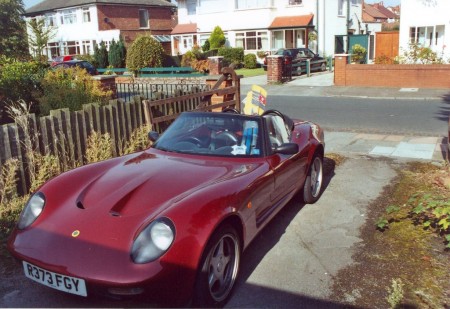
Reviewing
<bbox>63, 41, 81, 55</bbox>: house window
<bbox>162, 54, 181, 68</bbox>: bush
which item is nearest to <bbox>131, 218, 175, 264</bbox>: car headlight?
<bbox>162, 54, 181, 68</bbox>: bush

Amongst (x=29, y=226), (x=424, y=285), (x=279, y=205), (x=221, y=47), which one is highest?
(x=221, y=47)

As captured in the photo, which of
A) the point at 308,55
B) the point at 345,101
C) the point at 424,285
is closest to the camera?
the point at 424,285

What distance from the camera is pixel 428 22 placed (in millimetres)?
23906

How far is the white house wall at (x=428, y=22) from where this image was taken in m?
23.5

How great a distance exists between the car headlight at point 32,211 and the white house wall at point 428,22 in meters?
23.4

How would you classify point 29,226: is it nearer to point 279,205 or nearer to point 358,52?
point 279,205

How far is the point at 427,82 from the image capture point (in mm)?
18250

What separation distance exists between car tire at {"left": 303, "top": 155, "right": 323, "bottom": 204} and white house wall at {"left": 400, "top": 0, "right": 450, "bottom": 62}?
66.0 ft

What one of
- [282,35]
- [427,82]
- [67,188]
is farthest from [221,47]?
[67,188]

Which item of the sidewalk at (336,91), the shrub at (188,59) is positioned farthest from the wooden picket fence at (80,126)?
the shrub at (188,59)

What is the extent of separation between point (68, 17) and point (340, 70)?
36.8 metres

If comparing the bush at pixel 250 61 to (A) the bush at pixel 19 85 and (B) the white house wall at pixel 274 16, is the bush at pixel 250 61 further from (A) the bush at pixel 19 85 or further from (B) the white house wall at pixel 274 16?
(A) the bush at pixel 19 85

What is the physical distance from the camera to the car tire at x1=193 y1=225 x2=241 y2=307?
3051 millimetres

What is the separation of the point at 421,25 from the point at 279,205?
2353 centimetres
